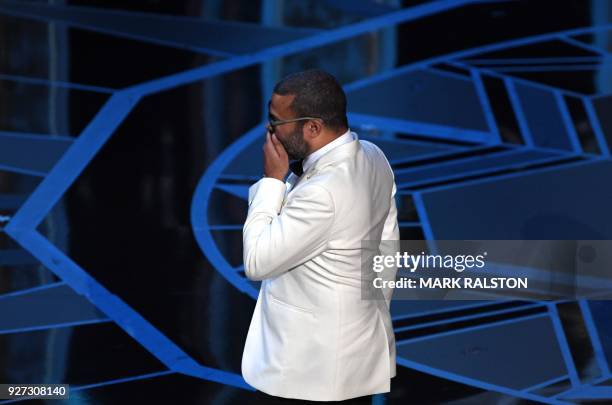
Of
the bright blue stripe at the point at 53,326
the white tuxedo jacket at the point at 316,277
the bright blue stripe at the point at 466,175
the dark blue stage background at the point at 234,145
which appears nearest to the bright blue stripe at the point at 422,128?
the dark blue stage background at the point at 234,145

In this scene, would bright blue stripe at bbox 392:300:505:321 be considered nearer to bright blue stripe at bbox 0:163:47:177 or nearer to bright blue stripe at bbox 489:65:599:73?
bright blue stripe at bbox 489:65:599:73

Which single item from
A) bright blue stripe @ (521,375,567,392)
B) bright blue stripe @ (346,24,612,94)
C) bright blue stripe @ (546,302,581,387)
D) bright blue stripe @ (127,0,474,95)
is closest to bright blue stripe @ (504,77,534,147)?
bright blue stripe @ (346,24,612,94)

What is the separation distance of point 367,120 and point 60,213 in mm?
1499

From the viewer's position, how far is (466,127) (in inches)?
170

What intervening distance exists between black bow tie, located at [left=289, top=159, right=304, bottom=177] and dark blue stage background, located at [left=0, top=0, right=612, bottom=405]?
1.93 meters

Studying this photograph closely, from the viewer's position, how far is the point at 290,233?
1.85 meters

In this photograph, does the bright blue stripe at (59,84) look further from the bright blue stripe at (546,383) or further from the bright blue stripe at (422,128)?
the bright blue stripe at (546,383)

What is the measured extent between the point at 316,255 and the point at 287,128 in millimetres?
276

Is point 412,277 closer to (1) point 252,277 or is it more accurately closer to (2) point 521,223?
(2) point 521,223

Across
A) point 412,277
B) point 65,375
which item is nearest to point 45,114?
point 65,375

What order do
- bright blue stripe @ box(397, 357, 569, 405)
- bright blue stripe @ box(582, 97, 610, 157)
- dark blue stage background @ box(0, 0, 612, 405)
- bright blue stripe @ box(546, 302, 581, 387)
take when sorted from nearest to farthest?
bright blue stripe @ box(397, 357, 569, 405) → bright blue stripe @ box(546, 302, 581, 387) → dark blue stage background @ box(0, 0, 612, 405) → bright blue stripe @ box(582, 97, 610, 157)

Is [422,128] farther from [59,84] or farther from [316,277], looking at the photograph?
[316,277]

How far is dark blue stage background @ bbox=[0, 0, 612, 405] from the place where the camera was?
404 centimetres

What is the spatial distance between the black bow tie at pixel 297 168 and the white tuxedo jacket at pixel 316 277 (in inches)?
4.4
